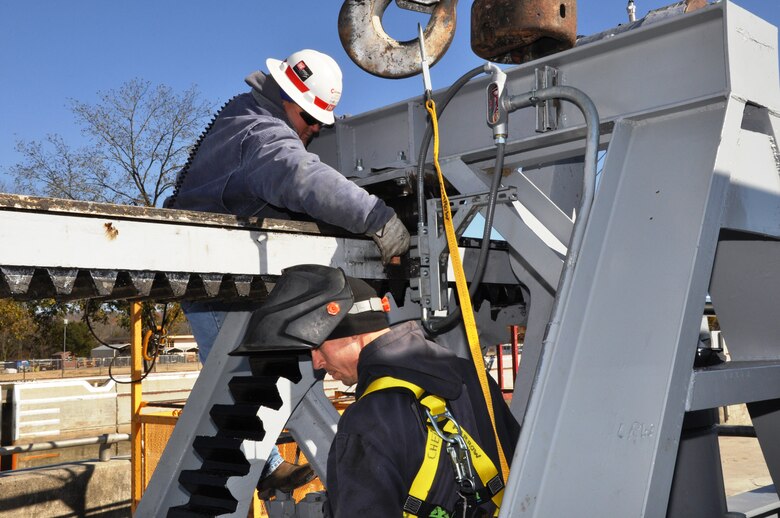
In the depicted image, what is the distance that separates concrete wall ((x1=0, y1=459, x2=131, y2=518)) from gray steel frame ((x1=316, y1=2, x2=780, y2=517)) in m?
5.22

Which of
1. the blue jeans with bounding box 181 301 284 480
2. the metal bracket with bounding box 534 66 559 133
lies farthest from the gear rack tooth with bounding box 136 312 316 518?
the metal bracket with bounding box 534 66 559 133

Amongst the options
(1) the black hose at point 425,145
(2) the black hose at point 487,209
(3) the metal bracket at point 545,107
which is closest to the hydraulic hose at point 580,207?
(3) the metal bracket at point 545,107

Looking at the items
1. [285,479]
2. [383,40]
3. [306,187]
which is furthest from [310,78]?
→ [285,479]

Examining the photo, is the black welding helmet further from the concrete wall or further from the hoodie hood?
the concrete wall

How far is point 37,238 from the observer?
300 cm

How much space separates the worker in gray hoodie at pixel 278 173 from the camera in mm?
3932

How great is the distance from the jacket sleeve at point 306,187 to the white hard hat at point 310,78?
510 mm

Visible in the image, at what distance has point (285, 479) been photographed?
501 centimetres

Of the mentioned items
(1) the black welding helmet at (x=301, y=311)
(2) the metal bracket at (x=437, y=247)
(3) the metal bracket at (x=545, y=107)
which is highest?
(3) the metal bracket at (x=545, y=107)

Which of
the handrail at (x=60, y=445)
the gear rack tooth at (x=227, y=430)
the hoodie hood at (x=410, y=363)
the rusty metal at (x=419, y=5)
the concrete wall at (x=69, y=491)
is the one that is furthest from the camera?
the handrail at (x=60, y=445)

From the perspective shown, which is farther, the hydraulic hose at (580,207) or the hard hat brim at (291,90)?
the hard hat brim at (291,90)

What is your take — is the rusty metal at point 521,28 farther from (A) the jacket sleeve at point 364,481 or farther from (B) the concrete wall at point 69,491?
(B) the concrete wall at point 69,491

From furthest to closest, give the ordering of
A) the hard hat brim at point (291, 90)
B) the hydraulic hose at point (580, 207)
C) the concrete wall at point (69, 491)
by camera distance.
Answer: the concrete wall at point (69, 491), the hard hat brim at point (291, 90), the hydraulic hose at point (580, 207)

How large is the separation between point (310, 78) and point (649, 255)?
2.28m
